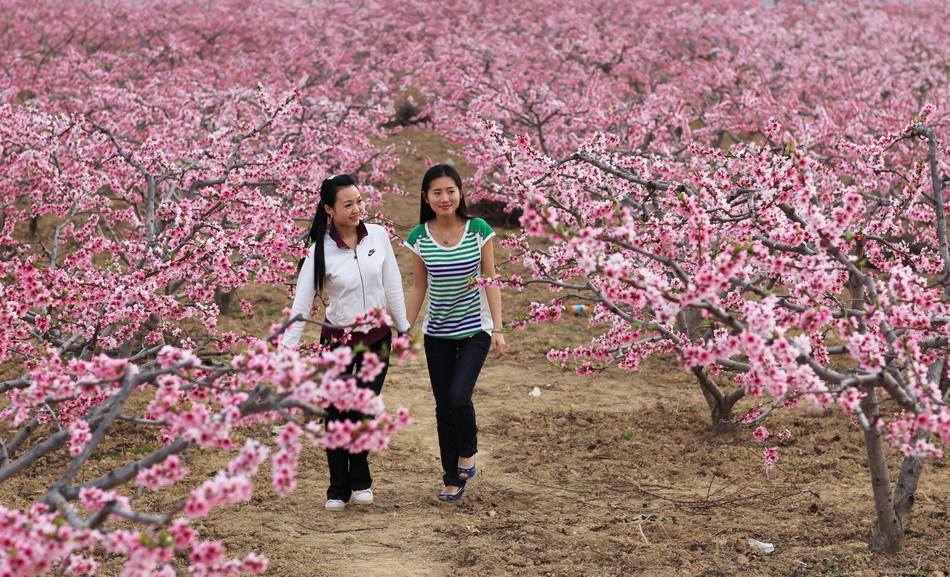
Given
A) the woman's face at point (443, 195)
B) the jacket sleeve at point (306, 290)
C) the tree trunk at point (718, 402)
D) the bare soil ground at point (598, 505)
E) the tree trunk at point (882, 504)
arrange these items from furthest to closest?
the tree trunk at point (718, 402) → the woman's face at point (443, 195) → the jacket sleeve at point (306, 290) → the bare soil ground at point (598, 505) → the tree trunk at point (882, 504)

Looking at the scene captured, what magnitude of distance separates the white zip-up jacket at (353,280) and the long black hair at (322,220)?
0.03 m

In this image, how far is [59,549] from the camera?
213 centimetres

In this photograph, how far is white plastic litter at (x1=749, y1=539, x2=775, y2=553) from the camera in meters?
4.13

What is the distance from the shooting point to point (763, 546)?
416 centimetres

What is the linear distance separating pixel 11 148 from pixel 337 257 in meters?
4.66

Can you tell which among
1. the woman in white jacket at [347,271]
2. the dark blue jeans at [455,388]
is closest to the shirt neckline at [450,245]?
the woman in white jacket at [347,271]

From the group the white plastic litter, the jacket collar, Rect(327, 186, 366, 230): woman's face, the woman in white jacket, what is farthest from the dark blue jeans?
the white plastic litter

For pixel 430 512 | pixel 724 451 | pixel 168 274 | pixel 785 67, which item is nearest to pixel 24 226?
pixel 168 274

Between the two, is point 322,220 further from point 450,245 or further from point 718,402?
point 718,402

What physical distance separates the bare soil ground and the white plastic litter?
0.11ft

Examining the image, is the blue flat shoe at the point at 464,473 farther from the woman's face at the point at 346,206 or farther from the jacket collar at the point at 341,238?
the woman's face at the point at 346,206

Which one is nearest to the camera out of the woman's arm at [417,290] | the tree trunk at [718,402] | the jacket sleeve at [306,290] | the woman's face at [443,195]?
the jacket sleeve at [306,290]

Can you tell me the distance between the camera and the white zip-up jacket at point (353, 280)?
448 centimetres

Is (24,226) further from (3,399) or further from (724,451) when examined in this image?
(724,451)
